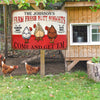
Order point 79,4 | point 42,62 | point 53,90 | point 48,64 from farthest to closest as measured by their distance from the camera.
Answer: point 48,64
point 79,4
point 42,62
point 53,90

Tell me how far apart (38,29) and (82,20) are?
2128mm

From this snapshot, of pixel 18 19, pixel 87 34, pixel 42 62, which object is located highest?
pixel 18 19

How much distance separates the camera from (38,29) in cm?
702

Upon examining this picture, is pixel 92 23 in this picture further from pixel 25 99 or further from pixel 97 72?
pixel 25 99

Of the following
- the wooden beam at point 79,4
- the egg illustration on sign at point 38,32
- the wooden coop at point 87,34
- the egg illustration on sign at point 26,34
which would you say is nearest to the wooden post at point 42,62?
the egg illustration on sign at point 38,32

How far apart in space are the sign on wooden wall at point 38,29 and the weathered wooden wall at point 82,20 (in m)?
1.06

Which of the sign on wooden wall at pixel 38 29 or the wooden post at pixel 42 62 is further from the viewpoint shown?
the wooden post at pixel 42 62

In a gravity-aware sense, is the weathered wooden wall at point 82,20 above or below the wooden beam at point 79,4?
below

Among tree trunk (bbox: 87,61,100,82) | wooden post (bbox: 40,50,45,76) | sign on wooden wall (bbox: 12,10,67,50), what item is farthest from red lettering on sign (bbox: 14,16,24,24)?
tree trunk (bbox: 87,61,100,82)

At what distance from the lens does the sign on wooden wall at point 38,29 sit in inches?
275

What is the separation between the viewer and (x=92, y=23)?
8.02 meters

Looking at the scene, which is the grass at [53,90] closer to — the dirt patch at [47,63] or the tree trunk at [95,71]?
the tree trunk at [95,71]

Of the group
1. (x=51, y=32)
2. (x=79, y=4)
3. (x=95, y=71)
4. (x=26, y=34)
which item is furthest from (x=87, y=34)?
(x=26, y=34)

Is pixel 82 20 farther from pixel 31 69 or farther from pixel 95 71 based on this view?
pixel 31 69
